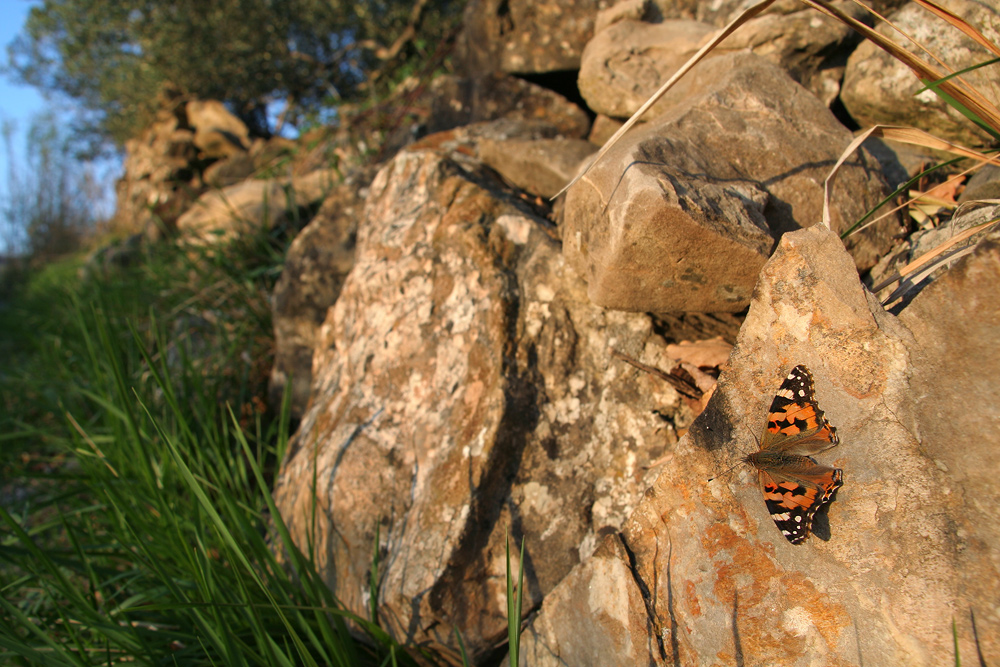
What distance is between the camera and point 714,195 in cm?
140

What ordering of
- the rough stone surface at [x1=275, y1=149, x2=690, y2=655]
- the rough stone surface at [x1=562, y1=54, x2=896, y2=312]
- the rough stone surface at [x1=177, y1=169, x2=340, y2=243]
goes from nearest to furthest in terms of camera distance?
the rough stone surface at [x1=562, y1=54, x2=896, y2=312]
the rough stone surface at [x1=275, y1=149, x2=690, y2=655]
the rough stone surface at [x1=177, y1=169, x2=340, y2=243]

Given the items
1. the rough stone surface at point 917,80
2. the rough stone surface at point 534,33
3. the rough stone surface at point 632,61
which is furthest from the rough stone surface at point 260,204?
the rough stone surface at point 917,80

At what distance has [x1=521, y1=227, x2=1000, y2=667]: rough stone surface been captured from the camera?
3.30 ft

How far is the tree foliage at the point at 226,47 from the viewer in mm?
7859

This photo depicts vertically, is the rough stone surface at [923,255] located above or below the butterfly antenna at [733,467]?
above

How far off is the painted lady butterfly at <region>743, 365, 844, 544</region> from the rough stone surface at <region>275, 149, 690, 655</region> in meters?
0.42

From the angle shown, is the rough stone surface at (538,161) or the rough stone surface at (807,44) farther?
the rough stone surface at (538,161)

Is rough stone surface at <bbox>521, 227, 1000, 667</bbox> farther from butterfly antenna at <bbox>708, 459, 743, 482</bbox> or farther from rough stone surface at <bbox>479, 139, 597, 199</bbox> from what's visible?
rough stone surface at <bbox>479, 139, 597, 199</bbox>

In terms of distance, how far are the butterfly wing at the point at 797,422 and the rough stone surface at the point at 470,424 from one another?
1.37 feet

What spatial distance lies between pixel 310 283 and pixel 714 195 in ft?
6.63

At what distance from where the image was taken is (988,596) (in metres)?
0.94

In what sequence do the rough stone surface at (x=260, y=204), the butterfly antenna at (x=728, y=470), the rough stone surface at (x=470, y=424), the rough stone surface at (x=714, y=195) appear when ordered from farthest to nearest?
the rough stone surface at (x=260, y=204)
the rough stone surface at (x=470, y=424)
the rough stone surface at (x=714, y=195)
the butterfly antenna at (x=728, y=470)

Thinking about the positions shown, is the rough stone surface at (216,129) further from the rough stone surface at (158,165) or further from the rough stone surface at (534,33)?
the rough stone surface at (534,33)

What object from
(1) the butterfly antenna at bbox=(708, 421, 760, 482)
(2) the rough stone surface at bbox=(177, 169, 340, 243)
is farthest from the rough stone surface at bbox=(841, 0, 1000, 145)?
(2) the rough stone surface at bbox=(177, 169, 340, 243)
